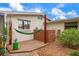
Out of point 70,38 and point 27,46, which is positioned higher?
point 70,38

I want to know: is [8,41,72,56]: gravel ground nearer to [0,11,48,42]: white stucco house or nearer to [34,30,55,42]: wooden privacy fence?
[34,30,55,42]: wooden privacy fence

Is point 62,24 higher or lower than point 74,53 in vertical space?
higher

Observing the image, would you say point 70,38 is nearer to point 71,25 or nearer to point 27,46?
point 71,25

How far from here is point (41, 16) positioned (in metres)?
3.91

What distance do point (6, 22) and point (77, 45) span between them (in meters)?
1.04

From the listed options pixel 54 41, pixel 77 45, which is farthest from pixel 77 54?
pixel 54 41

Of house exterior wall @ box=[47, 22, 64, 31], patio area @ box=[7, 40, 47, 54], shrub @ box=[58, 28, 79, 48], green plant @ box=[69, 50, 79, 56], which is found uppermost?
house exterior wall @ box=[47, 22, 64, 31]

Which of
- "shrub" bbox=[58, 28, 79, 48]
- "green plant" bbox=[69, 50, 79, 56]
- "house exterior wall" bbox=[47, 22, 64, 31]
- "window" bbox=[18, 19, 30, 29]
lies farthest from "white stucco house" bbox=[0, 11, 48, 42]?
"green plant" bbox=[69, 50, 79, 56]

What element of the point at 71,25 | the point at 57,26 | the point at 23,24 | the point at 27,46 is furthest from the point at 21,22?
the point at 71,25

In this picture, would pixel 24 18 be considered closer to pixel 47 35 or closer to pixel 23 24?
pixel 23 24

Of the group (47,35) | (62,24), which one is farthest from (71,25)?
(47,35)

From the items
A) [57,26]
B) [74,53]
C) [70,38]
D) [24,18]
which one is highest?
[24,18]

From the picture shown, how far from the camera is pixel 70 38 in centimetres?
387

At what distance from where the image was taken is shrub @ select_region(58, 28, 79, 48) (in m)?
3.87
